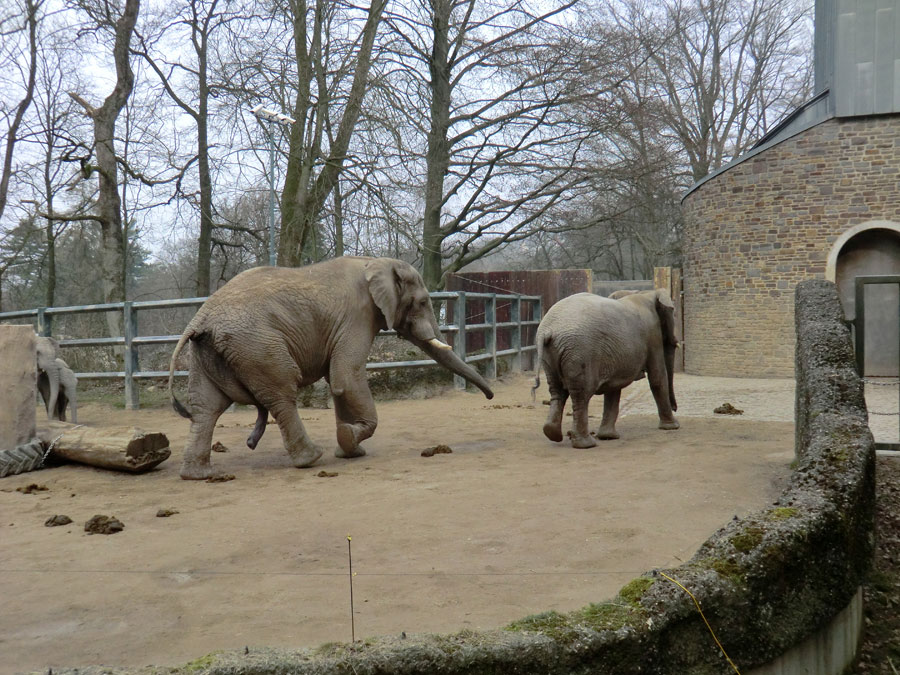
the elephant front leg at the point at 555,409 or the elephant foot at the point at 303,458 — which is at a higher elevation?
the elephant front leg at the point at 555,409

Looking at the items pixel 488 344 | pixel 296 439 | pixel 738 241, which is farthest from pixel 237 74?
pixel 738 241

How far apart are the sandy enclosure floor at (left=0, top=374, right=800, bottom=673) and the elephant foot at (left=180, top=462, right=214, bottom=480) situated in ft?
0.32

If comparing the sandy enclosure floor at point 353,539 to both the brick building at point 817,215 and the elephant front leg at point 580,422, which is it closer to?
the elephant front leg at point 580,422

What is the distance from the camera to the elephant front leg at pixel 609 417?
787 cm

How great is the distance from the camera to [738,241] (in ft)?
54.7

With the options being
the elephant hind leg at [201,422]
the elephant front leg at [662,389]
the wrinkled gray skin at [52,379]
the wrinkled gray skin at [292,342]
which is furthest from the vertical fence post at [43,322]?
the elephant front leg at [662,389]

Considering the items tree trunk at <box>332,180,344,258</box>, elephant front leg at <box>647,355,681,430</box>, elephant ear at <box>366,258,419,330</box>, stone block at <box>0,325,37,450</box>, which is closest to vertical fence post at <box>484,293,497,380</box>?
tree trunk at <box>332,180,344,258</box>

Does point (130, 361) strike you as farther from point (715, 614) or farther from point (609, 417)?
point (715, 614)

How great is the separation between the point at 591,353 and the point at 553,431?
82cm

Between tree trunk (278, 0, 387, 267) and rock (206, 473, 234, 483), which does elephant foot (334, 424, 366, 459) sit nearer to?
rock (206, 473, 234, 483)

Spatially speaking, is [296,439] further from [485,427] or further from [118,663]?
[118,663]

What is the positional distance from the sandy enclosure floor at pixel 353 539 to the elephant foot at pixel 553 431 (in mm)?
145

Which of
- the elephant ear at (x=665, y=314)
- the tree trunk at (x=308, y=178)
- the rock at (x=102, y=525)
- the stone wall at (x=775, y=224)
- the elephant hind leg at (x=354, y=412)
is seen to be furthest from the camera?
the stone wall at (x=775, y=224)

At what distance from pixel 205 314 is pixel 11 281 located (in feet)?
97.4
